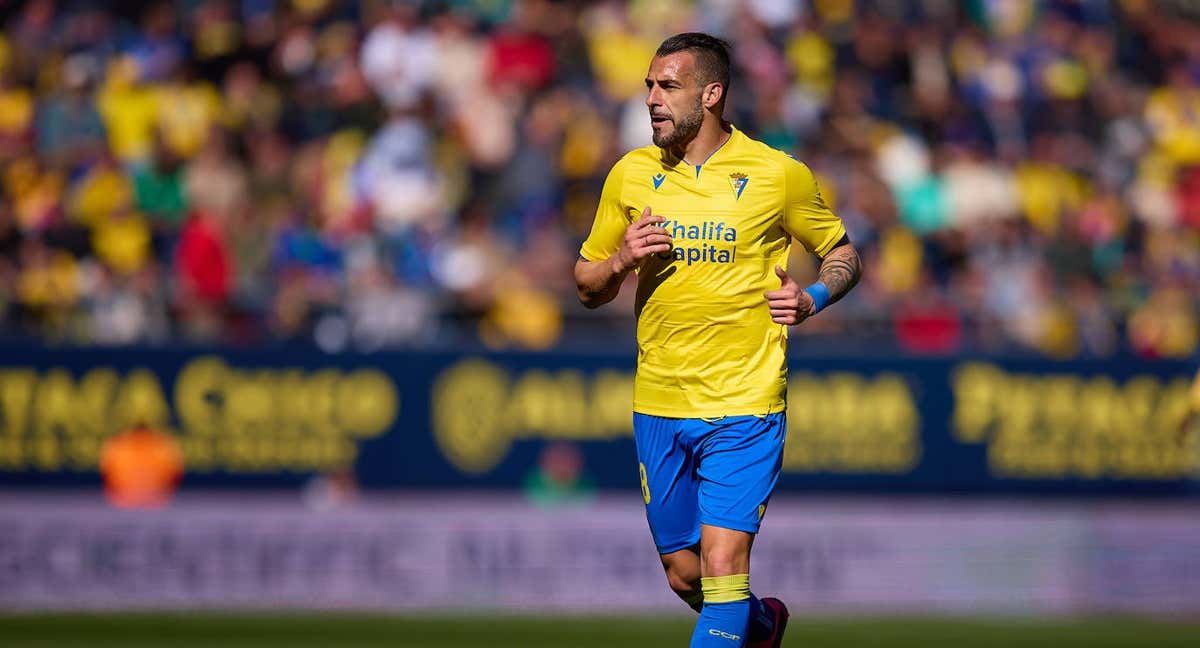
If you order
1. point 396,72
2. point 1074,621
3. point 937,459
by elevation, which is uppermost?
point 396,72

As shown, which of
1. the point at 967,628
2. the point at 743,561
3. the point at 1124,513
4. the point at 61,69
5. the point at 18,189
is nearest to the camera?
the point at 743,561

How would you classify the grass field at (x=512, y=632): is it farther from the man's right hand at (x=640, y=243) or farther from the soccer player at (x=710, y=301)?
the man's right hand at (x=640, y=243)

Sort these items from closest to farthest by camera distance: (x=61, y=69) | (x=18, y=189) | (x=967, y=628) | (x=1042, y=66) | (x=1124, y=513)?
(x=967, y=628), (x=1124, y=513), (x=18, y=189), (x=61, y=69), (x=1042, y=66)

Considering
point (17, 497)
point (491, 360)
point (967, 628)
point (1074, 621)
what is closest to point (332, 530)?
point (491, 360)

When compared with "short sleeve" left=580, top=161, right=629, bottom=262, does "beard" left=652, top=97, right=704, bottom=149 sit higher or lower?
higher

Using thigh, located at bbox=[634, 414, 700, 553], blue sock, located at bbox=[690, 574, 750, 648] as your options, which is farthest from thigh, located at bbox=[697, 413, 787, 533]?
blue sock, located at bbox=[690, 574, 750, 648]

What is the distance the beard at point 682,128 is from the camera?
7684 millimetres

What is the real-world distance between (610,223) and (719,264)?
21.1 inches

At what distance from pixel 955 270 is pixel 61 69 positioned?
8952 millimetres

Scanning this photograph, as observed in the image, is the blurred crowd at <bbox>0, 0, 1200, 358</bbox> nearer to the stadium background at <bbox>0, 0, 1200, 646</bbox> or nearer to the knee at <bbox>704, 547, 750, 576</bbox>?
the stadium background at <bbox>0, 0, 1200, 646</bbox>

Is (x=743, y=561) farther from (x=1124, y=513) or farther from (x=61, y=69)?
(x=61, y=69)

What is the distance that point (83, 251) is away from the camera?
16719 millimetres

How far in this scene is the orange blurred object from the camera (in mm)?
16250

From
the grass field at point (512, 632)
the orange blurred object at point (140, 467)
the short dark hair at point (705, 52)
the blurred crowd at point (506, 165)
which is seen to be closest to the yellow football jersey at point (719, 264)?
the short dark hair at point (705, 52)
